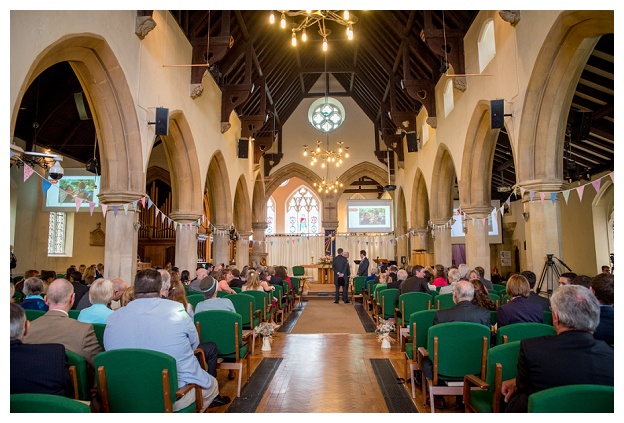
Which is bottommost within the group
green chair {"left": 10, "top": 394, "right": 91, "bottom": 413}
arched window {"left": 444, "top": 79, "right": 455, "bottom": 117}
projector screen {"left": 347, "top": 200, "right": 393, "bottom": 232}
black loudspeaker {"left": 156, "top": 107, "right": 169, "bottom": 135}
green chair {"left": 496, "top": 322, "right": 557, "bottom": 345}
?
green chair {"left": 496, "top": 322, "right": 557, "bottom": 345}

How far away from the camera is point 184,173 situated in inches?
392

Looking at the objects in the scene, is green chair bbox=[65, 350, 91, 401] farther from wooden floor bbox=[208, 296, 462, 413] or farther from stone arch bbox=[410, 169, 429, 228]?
stone arch bbox=[410, 169, 429, 228]

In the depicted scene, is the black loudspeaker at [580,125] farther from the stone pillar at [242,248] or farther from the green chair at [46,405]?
the stone pillar at [242,248]

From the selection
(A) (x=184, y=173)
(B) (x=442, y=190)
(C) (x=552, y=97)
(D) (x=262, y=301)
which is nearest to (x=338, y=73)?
(B) (x=442, y=190)

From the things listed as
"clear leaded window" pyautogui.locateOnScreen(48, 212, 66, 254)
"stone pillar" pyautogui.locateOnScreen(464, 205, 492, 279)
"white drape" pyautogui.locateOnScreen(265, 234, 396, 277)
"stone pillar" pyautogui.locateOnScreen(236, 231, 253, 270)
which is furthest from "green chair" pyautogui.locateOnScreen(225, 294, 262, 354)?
"white drape" pyautogui.locateOnScreen(265, 234, 396, 277)

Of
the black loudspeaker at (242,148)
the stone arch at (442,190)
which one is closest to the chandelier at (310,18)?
the stone arch at (442,190)

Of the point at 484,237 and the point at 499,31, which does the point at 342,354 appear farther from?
the point at 499,31

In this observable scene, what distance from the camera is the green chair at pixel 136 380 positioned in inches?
91.6

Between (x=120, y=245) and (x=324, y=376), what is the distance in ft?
13.9

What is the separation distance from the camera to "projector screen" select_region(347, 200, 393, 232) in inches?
699

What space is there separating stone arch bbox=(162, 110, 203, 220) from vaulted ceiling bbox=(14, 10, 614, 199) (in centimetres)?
132

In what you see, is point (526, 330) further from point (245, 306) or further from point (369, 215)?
point (369, 215)

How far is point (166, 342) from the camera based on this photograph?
272cm
